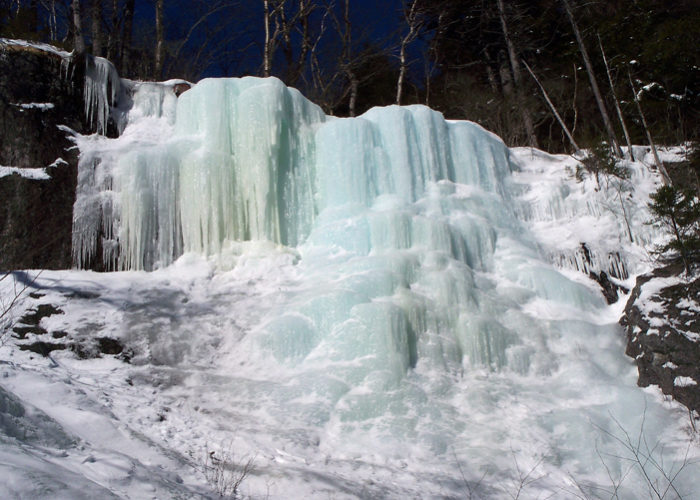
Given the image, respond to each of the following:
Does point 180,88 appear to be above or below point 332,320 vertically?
above

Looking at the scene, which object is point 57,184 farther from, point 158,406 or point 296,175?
point 158,406

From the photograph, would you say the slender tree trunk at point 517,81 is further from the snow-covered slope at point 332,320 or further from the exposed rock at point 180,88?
the exposed rock at point 180,88

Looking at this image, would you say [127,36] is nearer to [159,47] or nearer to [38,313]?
[159,47]

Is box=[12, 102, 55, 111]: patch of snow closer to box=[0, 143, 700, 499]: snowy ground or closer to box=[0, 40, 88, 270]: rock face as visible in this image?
box=[0, 40, 88, 270]: rock face

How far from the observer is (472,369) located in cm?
618

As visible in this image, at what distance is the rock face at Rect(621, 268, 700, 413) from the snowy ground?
0.19 metres

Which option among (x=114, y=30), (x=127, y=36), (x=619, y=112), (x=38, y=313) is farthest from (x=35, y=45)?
(x=619, y=112)

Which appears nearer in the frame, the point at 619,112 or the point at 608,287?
the point at 608,287

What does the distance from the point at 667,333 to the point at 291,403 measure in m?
4.50

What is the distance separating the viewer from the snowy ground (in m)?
3.51

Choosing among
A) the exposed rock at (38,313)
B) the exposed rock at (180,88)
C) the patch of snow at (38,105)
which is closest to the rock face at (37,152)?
the patch of snow at (38,105)

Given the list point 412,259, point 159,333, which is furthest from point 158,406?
point 412,259

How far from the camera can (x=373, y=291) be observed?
646cm

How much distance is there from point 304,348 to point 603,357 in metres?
3.70
